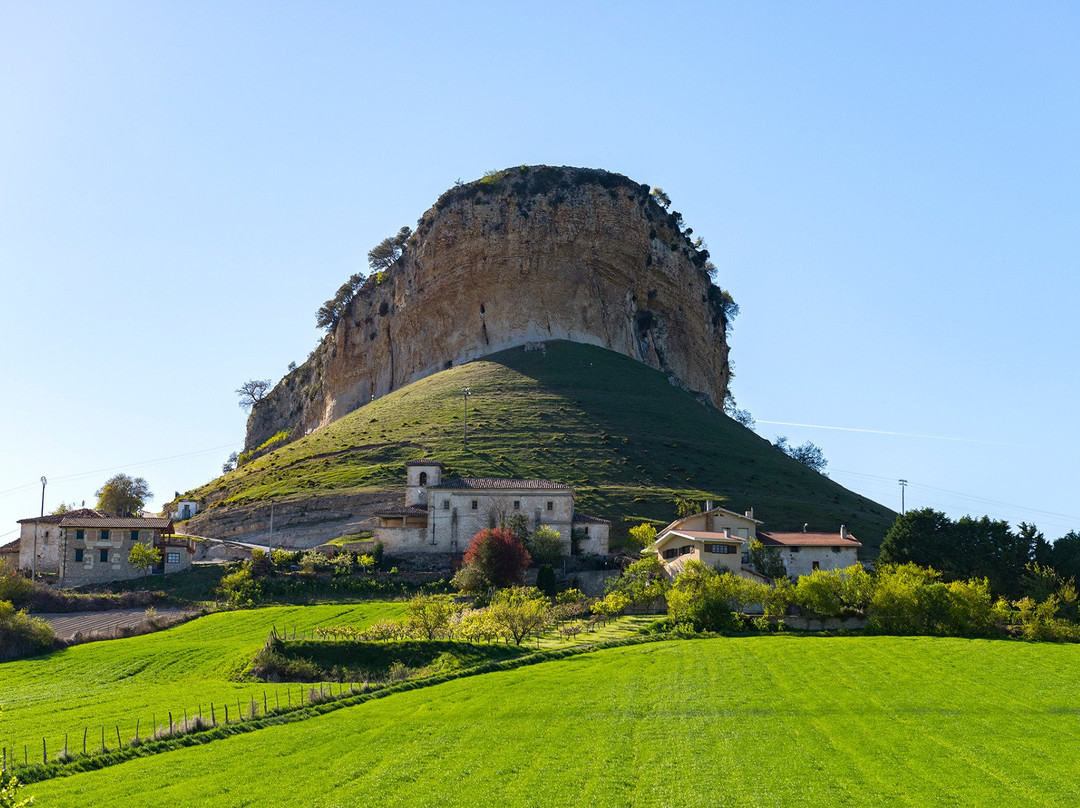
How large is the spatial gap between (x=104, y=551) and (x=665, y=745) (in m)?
56.6

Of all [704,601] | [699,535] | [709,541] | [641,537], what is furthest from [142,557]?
[704,601]

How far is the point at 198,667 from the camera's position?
48.1m

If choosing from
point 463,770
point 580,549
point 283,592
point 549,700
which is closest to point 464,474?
point 580,549

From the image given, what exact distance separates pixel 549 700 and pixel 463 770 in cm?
883

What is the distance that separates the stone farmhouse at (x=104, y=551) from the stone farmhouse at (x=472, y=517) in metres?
15.8

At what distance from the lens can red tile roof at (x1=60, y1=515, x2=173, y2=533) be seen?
2997 inches

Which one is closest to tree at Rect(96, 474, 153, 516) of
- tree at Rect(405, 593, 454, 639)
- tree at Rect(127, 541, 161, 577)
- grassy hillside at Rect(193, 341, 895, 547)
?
grassy hillside at Rect(193, 341, 895, 547)

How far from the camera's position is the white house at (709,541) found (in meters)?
63.1

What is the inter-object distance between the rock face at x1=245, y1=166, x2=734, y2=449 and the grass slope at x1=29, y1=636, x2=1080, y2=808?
→ 102822mm

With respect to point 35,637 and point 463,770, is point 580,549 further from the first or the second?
point 463,770

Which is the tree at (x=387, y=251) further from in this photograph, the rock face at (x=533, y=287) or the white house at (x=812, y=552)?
the white house at (x=812, y=552)

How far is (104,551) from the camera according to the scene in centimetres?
7569

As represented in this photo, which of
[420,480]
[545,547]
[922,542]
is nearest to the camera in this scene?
[922,542]

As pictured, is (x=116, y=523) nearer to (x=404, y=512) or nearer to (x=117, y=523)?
(x=117, y=523)
